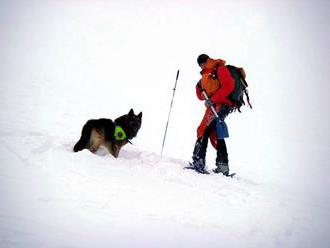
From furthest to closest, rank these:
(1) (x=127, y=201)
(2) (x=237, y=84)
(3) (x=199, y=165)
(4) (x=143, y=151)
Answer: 1. (4) (x=143, y=151)
2. (3) (x=199, y=165)
3. (2) (x=237, y=84)
4. (1) (x=127, y=201)

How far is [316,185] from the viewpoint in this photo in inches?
363

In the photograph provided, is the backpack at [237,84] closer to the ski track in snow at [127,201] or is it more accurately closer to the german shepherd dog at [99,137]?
the ski track in snow at [127,201]

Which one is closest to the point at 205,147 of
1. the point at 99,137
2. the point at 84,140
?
the point at 99,137

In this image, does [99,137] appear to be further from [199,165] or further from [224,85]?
[224,85]

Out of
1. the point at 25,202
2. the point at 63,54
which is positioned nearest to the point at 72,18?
the point at 63,54

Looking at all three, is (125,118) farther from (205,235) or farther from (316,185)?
(316,185)

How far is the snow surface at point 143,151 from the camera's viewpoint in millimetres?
4227

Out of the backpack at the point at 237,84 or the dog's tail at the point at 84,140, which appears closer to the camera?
the dog's tail at the point at 84,140

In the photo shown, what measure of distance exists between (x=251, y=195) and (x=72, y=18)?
163 ft

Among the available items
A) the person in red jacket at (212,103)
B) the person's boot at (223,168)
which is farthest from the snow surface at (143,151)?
the person in red jacket at (212,103)

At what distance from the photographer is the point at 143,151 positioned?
8.05 m

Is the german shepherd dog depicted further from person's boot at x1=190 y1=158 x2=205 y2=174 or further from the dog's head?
person's boot at x1=190 y1=158 x2=205 y2=174

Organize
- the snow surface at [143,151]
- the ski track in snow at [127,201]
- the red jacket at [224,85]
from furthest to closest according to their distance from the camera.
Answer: the red jacket at [224,85]
the snow surface at [143,151]
the ski track in snow at [127,201]

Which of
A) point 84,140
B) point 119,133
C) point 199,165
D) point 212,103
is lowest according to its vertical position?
point 199,165
